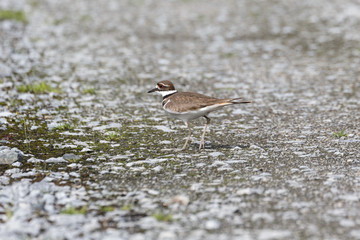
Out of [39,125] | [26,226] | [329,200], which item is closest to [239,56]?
[39,125]

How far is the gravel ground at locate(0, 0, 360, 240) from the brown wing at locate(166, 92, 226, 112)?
1.17 meters

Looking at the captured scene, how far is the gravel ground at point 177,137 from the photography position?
24.9 ft

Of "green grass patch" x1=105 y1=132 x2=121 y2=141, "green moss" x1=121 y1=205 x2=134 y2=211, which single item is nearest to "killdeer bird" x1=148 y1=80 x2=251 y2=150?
"green grass patch" x1=105 y1=132 x2=121 y2=141

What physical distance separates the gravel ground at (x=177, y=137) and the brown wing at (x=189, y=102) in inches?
46.0

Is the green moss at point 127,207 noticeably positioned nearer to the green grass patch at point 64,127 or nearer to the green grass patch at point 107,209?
the green grass patch at point 107,209

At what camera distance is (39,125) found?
1324 cm

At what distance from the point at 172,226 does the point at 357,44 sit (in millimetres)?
22106

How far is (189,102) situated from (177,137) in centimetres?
204

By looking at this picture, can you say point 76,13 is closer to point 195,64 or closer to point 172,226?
point 195,64

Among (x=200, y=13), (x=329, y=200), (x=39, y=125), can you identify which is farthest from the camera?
(x=200, y=13)

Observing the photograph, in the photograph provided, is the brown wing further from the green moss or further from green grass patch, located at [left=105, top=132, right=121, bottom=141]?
the green moss

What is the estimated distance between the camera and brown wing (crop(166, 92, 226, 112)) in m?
10.9

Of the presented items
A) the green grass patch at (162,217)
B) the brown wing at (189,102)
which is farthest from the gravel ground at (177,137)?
the brown wing at (189,102)

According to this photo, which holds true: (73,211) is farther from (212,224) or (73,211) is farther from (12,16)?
(12,16)
